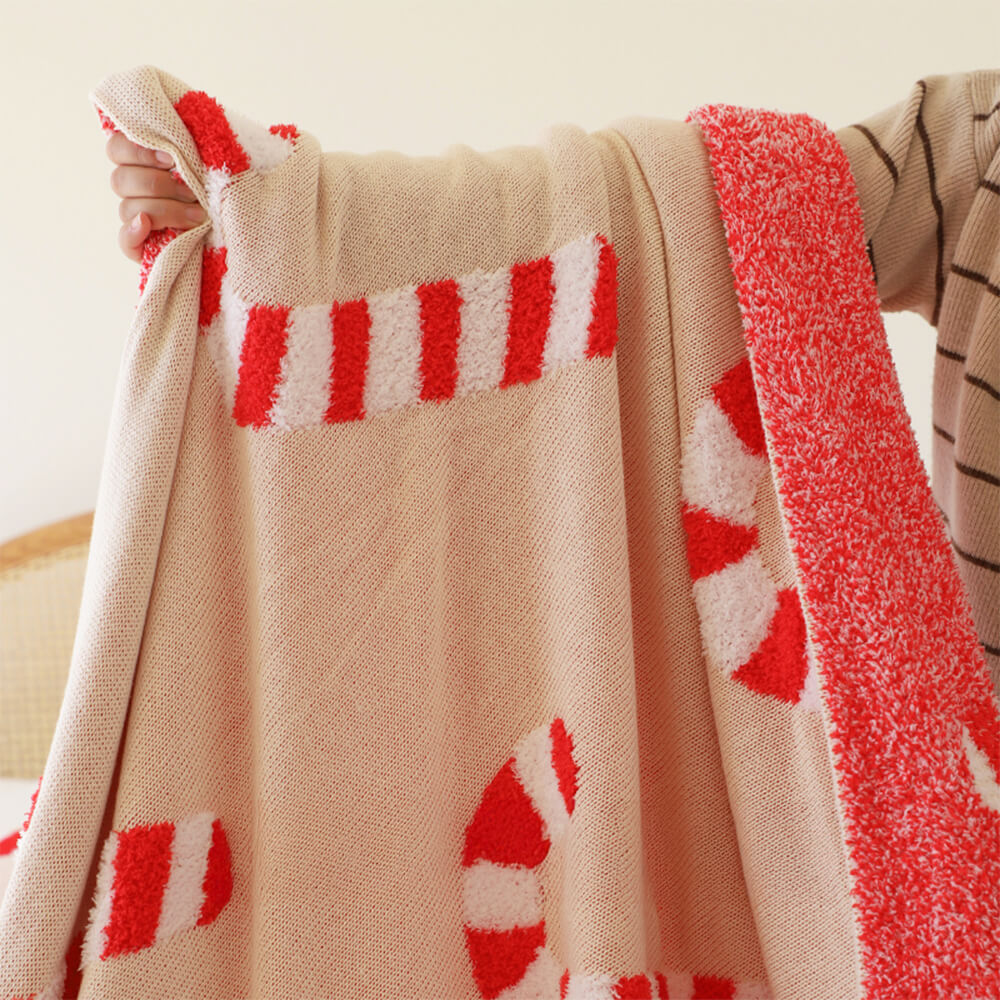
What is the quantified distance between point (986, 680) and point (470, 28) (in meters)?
1.01

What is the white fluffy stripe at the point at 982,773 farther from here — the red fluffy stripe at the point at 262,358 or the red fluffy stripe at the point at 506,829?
the red fluffy stripe at the point at 262,358

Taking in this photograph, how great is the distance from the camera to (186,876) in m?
0.40

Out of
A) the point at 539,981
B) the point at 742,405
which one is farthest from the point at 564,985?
the point at 742,405

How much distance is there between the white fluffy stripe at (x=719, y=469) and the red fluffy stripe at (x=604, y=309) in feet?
0.18

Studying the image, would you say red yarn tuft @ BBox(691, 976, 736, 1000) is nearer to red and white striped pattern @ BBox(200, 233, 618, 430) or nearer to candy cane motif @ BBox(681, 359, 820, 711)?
candy cane motif @ BBox(681, 359, 820, 711)

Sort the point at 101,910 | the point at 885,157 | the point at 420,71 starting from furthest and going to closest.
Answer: the point at 420,71 < the point at 885,157 < the point at 101,910

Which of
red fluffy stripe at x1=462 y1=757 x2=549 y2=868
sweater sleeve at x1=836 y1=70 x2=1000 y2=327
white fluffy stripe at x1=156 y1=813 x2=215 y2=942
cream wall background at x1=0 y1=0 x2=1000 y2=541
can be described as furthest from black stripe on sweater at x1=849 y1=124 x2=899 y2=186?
cream wall background at x1=0 y1=0 x2=1000 y2=541

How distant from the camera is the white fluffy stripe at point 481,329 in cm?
43

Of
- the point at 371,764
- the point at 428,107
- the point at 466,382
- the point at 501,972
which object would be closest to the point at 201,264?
the point at 466,382

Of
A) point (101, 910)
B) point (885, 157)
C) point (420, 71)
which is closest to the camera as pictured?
point (101, 910)

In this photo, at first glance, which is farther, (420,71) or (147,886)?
(420,71)

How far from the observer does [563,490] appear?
432mm

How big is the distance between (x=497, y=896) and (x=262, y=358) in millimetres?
272

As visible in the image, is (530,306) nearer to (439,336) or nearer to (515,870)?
(439,336)
